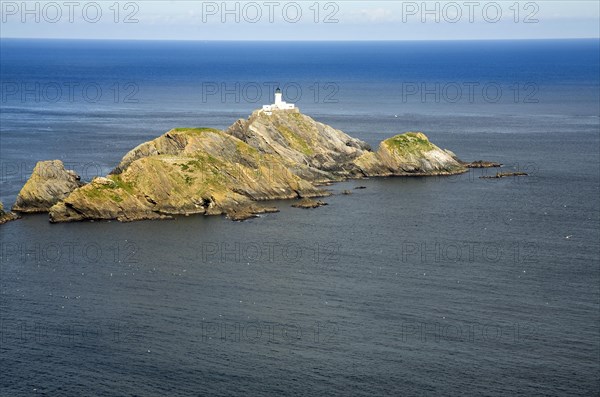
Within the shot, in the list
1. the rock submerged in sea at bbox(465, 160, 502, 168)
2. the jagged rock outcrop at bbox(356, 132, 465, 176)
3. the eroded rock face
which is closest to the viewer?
the eroded rock face

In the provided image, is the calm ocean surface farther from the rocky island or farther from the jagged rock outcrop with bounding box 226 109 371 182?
the jagged rock outcrop with bounding box 226 109 371 182

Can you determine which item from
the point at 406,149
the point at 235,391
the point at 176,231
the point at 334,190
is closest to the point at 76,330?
the point at 235,391

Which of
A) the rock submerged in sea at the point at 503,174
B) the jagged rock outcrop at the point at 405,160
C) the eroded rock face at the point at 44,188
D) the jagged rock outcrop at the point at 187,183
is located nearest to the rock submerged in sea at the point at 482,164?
the jagged rock outcrop at the point at 405,160

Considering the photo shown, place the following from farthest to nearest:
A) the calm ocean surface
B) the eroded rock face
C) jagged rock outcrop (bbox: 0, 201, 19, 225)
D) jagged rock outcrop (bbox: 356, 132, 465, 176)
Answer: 1. jagged rock outcrop (bbox: 356, 132, 465, 176)
2. the eroded rock face
3. jagged rock outcrop (bbox: 0, 201, 19, 225)
4. the calm ocean surface

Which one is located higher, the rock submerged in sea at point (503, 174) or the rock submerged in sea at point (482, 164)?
the rock submerged in sea at point (482, 164)

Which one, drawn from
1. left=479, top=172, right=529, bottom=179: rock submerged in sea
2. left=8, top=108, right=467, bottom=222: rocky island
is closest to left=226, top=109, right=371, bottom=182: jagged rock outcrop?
left=8, top=108, right=467, bottom=222: rocky island

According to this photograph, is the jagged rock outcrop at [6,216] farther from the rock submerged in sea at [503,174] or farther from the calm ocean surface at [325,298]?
the rock submerged in sea at [503,174]
